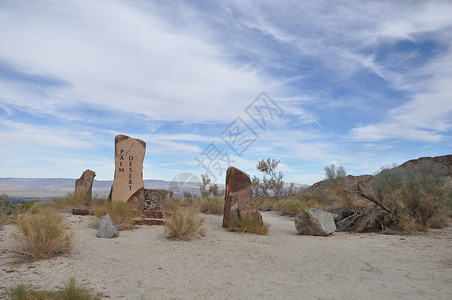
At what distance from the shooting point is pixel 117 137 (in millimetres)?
13727

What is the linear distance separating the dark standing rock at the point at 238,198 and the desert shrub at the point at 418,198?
4.27 meters

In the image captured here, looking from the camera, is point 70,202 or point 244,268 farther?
point 70,202

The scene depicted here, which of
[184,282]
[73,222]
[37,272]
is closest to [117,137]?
[73,222]

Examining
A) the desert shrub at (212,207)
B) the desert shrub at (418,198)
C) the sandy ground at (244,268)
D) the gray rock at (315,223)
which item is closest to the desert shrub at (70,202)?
the sandy ground at (244,268)

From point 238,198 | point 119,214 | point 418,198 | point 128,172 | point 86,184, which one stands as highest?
point 128,172

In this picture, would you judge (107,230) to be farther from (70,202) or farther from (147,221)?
(70,202)

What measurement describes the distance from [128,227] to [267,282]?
18.6ft

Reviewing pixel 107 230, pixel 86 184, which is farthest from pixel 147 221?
pixel 86 184

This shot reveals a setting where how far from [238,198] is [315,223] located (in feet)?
8.30

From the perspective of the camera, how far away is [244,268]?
20.6 feet

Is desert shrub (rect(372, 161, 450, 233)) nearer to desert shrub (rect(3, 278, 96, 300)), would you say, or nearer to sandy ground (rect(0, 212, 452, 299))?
sandy ground (rect(0, 212, 452, 299))

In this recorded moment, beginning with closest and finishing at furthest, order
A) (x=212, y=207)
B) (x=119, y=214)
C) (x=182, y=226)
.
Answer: (x=182, y=226)
(x=119, y=214)
(x=212, y=207)

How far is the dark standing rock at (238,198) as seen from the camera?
11.0 metres

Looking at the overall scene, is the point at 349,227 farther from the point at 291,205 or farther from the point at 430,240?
the point at 291,205
